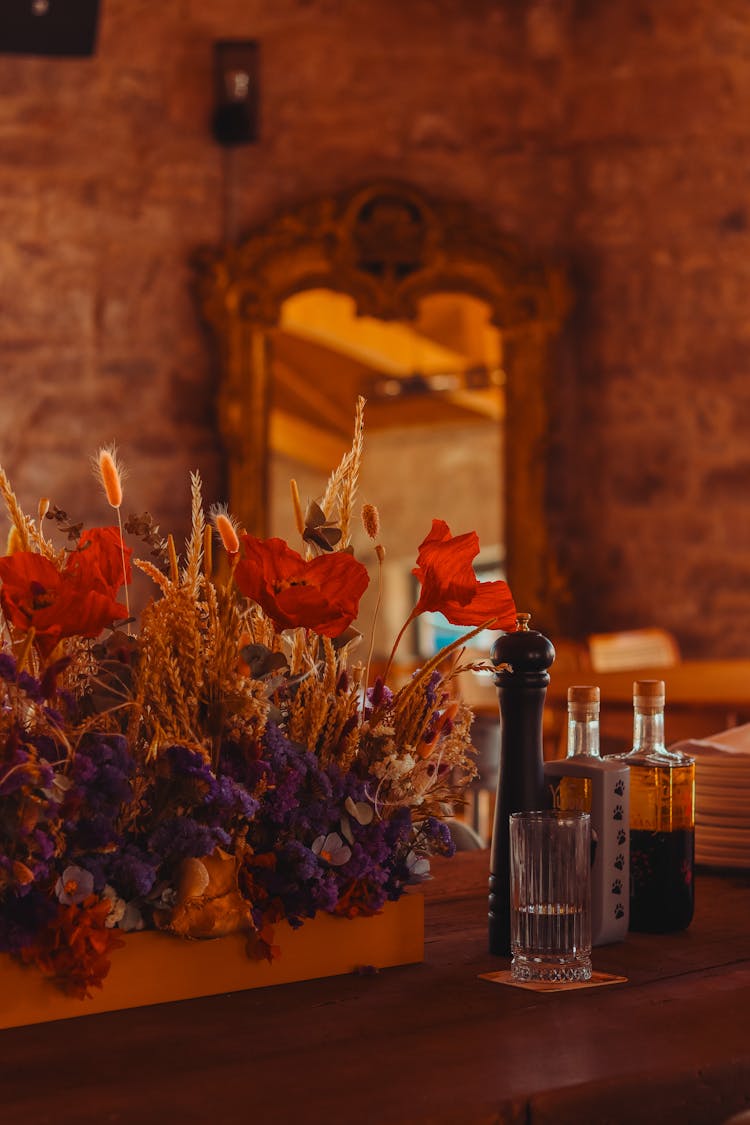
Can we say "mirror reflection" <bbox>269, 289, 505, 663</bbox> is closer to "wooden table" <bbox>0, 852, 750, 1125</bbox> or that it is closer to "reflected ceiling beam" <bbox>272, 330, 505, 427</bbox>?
"reflected ceiling beam" <bbox>272, 330, 505, 427</bbox>

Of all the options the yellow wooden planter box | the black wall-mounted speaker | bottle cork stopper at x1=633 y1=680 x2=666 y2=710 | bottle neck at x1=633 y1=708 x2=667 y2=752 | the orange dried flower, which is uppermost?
the black wall-mounted speaker

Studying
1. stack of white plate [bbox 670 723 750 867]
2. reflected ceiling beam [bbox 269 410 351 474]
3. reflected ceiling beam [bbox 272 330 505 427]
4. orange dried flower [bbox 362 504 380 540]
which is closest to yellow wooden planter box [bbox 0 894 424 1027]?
orange dried flower [bbox 362 504 380 540]

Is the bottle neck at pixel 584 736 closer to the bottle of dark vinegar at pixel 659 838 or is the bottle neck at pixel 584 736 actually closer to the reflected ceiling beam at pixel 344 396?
the bottle of dark vinegar at pixel 659 838

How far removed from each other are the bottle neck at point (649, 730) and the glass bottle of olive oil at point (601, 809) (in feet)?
0.28

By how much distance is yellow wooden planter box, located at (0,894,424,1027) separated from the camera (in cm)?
112

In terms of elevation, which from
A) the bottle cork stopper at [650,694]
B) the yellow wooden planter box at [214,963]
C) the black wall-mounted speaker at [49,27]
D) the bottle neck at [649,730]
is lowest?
the yellow wooden planter box at [214,963]

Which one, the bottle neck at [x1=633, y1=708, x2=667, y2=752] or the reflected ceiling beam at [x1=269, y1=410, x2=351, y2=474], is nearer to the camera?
the bottle neck at [x1=633, y1=708, x2=667, y2=752]

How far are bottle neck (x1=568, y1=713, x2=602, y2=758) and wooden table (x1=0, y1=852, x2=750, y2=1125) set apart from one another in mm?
201

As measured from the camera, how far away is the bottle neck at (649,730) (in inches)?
57.4

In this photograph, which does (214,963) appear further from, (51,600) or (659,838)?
(659,838)

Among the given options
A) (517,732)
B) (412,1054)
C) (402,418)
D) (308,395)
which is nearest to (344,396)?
(308,395)

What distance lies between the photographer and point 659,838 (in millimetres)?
1423

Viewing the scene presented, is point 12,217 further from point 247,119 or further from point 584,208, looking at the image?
point 584,208

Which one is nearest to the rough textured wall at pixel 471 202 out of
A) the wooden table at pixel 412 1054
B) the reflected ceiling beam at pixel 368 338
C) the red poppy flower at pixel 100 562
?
the reflected ceiling beam at pixel 368 338
